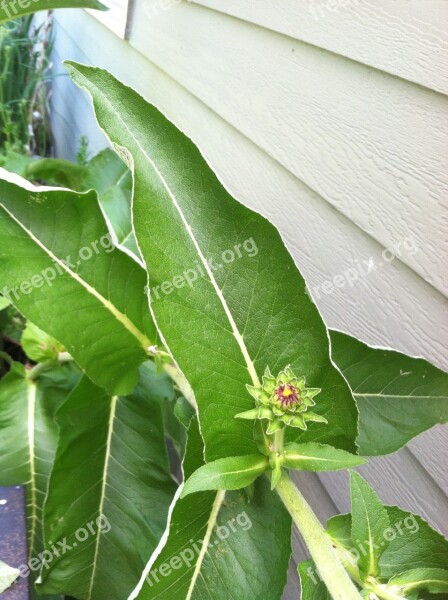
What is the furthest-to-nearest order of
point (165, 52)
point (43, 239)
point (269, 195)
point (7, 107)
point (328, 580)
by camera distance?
1. point (7, 107)
2. point (165, 52)
3. point (269, 195)
4. point (43, 239)
5. point (328, 580)

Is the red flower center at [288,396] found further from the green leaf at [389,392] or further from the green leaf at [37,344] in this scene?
the green leaf at [37,344]

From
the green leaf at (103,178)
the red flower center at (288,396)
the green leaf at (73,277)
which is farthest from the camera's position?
the green leaf at (103,178)

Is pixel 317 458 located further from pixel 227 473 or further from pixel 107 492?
pixel 107 492

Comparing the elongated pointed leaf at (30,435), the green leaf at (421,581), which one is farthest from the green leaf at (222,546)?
the elongated pointed leaf at (30,435)

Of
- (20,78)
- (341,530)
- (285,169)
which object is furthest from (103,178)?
(20,78)

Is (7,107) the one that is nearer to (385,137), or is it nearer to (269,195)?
(269,195)

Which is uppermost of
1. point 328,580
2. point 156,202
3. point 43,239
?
point 156,202

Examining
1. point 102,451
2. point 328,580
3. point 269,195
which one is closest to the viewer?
point 328,580

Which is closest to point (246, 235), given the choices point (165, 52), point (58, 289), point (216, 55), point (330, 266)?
point (58, 289)
